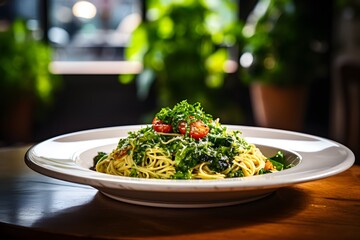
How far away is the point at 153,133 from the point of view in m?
1.58

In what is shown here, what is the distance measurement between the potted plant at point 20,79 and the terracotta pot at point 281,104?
1866 mm

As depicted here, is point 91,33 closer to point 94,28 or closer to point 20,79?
point 94,28

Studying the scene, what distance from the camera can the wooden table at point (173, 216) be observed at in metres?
1.22

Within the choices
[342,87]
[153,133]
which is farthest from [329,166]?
[342,87]

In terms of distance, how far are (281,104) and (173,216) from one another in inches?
180

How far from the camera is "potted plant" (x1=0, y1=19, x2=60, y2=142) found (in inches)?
211

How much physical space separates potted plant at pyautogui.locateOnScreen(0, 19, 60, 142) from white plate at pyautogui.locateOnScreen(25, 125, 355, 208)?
367 centimetres

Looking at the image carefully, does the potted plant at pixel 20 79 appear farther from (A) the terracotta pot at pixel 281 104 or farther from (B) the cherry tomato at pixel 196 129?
(B) the cherry tomato at pixel 196 129

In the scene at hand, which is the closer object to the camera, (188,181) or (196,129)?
(188,181)

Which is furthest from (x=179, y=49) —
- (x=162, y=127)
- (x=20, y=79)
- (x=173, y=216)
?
(x=173, y=216)

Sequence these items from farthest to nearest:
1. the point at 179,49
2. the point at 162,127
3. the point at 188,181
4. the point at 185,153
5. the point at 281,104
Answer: the point at 281,104 → the point at 179,49 → the point at 162,127 → the point at 185,153 → the point at 188,181

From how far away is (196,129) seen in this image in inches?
60.8

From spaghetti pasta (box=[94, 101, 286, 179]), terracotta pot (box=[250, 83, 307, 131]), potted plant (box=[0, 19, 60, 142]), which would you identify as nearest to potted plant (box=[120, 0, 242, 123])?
terracotta pot (box=[250, 83, 307, 131])

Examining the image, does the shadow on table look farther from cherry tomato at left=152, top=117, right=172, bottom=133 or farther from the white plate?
cherry tomato at left=152, top=117, right=172, bottom=133
